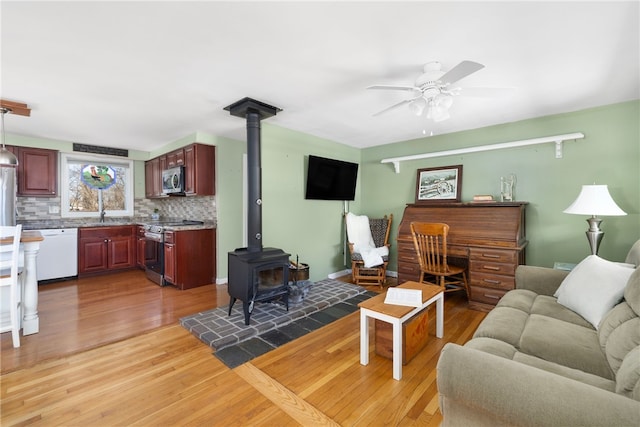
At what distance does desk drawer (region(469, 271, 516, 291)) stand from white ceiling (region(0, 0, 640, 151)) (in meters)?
1.85

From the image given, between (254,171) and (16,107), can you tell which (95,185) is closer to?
(16,107)

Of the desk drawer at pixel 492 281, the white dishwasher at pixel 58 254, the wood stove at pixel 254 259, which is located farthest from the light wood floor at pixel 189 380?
the white dishwasher at pixel 58 254

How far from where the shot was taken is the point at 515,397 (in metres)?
0.95

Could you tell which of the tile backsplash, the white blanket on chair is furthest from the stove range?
the white blanket on chair

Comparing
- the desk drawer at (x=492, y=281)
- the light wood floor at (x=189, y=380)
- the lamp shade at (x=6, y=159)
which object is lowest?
the light wood floor at (x=189, y=380)

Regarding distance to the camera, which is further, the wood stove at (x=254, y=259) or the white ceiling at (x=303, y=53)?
the wood stove at (x=254, y=259)

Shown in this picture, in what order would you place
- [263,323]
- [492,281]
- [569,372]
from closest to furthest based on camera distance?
[569,372] < [263,323] < [492,281]

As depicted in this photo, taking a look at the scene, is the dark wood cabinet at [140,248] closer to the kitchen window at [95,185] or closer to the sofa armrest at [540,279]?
the kitchen window at [95,185]

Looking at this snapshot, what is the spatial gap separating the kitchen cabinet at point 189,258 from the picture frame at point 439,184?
128 inches

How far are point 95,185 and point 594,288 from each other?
686 centimetres

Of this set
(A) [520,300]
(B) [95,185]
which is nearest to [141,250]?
(B) [95,185]

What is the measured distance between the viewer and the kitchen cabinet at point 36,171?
4.23 metres

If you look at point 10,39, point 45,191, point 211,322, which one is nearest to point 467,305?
point 211,322

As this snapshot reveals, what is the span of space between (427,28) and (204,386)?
2666 millimetres
